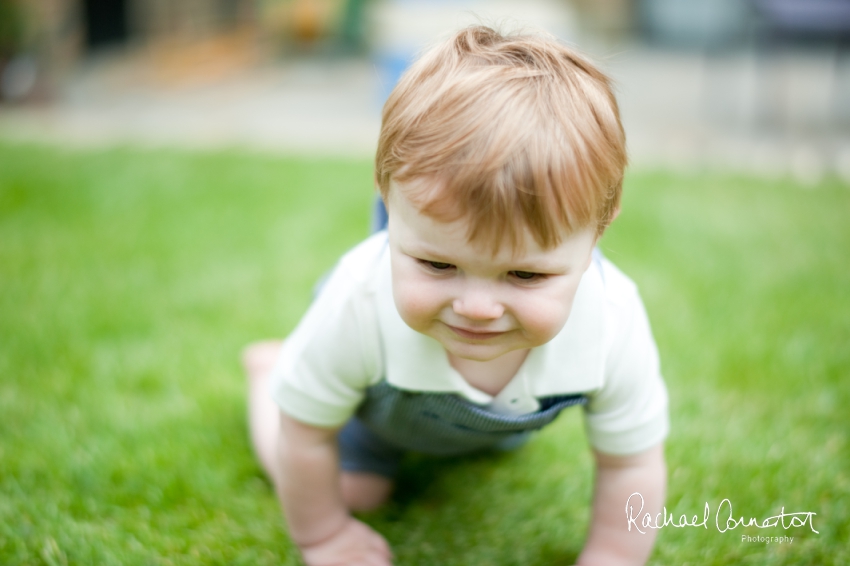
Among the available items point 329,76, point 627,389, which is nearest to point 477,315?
point 627,389

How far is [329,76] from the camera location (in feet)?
23.1

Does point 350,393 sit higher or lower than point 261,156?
higher

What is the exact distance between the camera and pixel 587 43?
895cm

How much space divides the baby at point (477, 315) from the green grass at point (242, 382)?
18 cm

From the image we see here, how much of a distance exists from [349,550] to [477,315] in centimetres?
54

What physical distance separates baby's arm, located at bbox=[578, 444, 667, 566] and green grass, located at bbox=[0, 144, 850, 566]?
0.15 m

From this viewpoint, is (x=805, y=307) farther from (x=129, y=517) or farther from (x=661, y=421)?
(x=129, y=517)

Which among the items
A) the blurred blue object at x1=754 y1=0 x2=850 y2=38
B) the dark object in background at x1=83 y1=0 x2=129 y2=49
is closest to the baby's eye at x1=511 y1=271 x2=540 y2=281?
the blurred blue object at x1=754 y1=0 x2=850 y2=38

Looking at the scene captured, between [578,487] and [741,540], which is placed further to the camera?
[578,487]

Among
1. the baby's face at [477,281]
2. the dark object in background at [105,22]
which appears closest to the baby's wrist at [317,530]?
the baby's face at [477,281]

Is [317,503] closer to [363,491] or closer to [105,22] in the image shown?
[363,491]

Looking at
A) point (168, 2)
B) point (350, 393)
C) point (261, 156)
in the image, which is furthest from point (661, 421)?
point (168, 2)

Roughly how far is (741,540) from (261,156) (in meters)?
3.06

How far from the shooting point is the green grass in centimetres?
136
